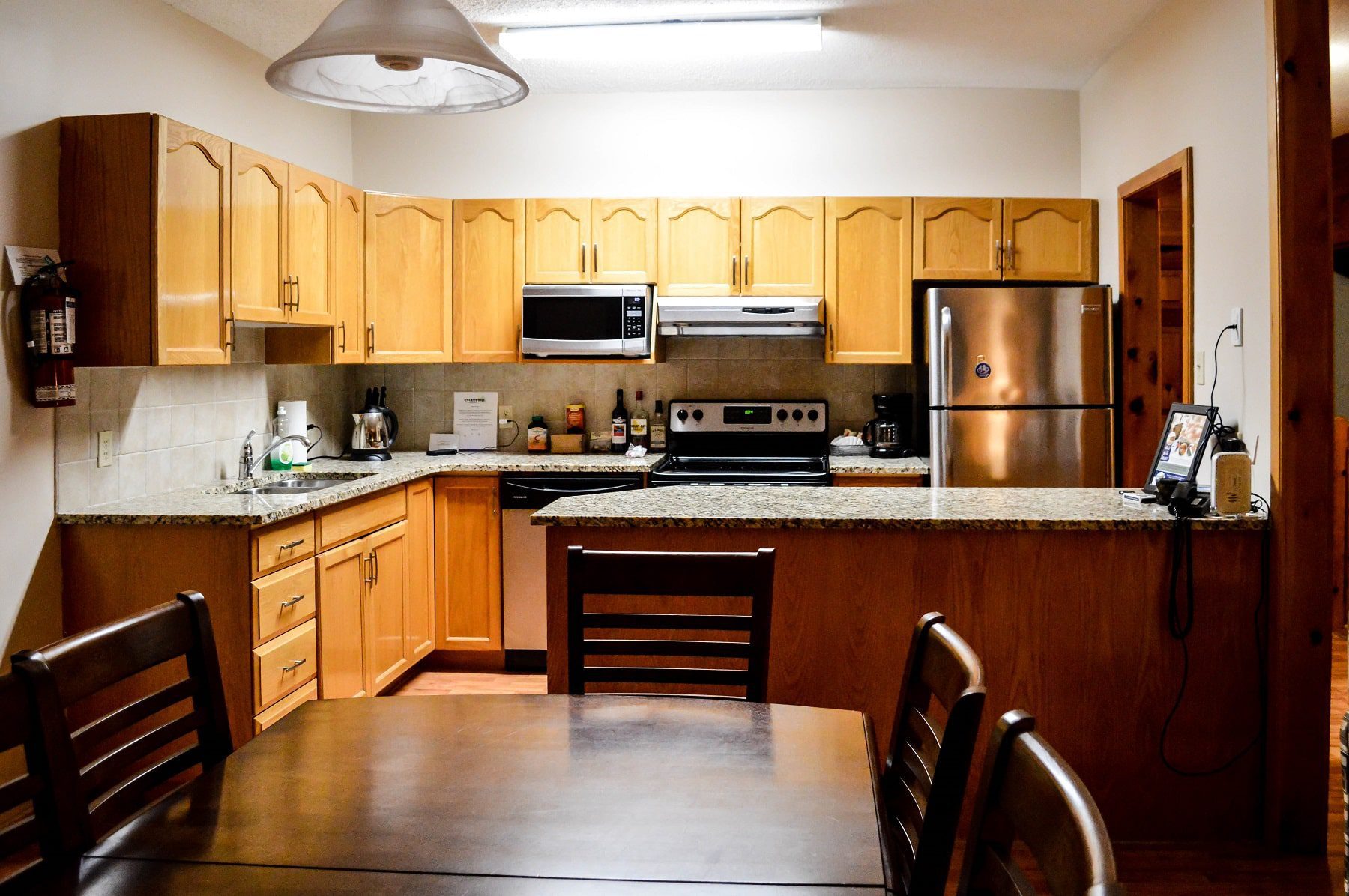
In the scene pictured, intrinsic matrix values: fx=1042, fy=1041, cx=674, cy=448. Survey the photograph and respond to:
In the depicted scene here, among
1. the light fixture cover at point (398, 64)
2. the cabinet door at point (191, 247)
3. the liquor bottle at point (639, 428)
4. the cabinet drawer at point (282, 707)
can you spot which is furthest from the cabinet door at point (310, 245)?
A: the light fixture cover at point (398, 64)

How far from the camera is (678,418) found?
4918 mm

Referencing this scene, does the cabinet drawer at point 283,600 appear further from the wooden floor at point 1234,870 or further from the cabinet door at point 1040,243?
the cabinet door at point 1040,243

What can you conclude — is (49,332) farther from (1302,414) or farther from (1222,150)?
(1222,150)

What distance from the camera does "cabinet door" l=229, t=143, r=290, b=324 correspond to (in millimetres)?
3418

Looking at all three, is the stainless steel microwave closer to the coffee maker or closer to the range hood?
the range hood

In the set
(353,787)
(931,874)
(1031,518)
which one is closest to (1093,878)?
(931,874)

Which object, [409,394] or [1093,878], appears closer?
[1093,878]

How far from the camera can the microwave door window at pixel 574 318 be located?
15.0 ft

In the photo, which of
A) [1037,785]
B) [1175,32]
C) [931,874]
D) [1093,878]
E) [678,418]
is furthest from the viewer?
[678,418]

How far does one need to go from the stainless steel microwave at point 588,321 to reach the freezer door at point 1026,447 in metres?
1.34

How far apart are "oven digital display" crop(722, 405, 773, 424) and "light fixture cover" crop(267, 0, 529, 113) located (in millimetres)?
2851

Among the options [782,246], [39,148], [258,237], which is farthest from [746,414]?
[39,148]

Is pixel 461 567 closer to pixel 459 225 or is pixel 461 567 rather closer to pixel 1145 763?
pixel 459 225

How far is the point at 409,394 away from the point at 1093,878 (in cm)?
466
